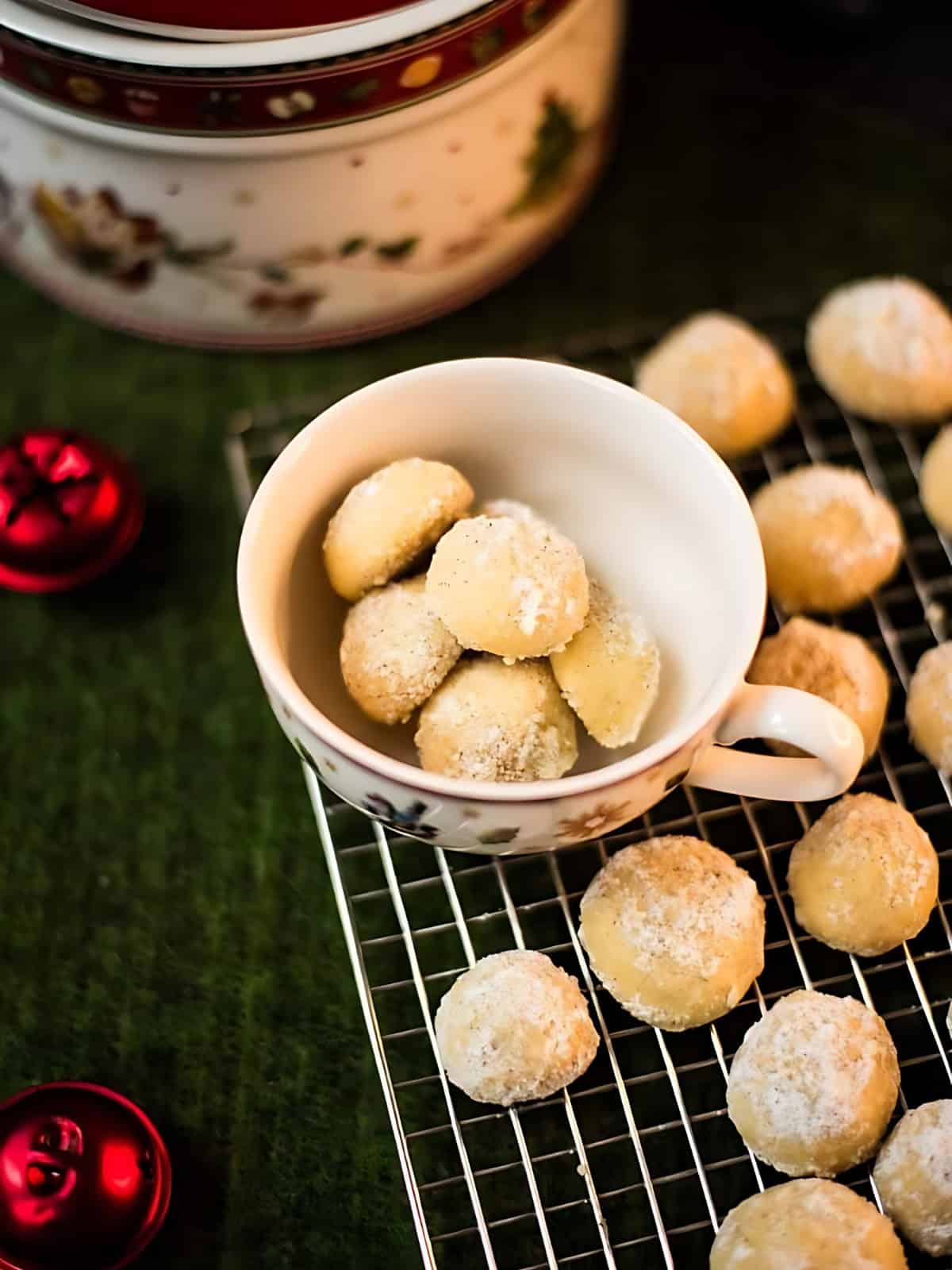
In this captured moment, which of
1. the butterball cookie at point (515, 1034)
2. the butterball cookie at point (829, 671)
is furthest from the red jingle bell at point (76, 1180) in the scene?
the butterball cookie at point (829, 671)

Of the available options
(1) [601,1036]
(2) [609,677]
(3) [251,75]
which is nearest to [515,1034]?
(1) [601,1036]

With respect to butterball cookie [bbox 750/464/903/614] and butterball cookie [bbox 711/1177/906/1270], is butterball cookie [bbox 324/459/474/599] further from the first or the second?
butterball cookie [bbox 711/1177/906/1270]

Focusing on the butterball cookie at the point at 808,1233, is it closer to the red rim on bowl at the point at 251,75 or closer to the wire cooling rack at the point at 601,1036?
the wire cooling rack at the point at 601,1036

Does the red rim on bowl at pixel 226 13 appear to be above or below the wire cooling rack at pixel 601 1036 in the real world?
above

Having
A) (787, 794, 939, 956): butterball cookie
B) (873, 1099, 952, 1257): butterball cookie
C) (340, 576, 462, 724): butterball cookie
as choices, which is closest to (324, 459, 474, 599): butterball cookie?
(340, 576, 462, 724): butterball cookie

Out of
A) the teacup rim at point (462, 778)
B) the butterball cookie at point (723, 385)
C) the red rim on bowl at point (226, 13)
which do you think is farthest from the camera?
the butterball cookie at point (723, 385)

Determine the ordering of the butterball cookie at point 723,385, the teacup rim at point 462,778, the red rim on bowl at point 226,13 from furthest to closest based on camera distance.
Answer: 1. the butterball cookie at point 723,385
2. the red rim on bowl at point 226,13
3. the teacup rim at point 462,778
